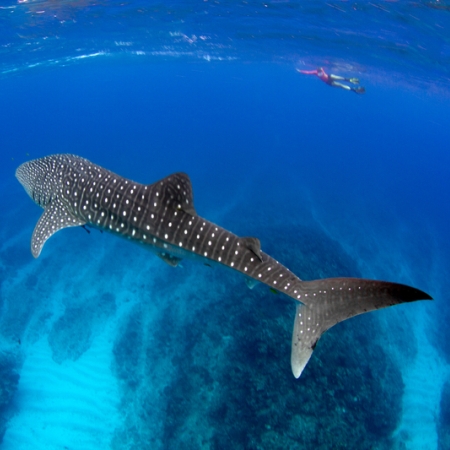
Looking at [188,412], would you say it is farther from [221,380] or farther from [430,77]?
[430,77]

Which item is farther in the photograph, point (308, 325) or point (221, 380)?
point (221, 380)

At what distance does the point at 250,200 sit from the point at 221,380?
16.2 metres

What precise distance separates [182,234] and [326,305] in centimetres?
238

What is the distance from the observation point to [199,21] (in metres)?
28.4

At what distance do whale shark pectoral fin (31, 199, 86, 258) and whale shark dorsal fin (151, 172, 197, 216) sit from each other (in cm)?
226

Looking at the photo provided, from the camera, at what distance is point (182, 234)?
18.0ft

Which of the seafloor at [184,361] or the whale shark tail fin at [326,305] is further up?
the whale shark tail fin at [326,305]

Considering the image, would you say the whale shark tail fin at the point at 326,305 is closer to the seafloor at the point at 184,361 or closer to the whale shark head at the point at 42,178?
the whale shark head at the point at 42,178

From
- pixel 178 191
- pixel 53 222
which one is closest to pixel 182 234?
pixel 178 191

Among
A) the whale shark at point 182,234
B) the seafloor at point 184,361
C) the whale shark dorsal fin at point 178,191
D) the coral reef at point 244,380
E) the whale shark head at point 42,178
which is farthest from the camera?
the seafloor at point 184,361

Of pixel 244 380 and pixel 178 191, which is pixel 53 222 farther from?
pixel 244 380

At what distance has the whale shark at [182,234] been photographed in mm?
4594

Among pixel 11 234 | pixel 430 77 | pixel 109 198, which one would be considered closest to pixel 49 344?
pixel 11 234

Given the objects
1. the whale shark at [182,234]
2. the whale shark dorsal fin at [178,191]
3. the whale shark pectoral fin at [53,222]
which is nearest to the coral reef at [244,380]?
the whale shark at [182,234]
